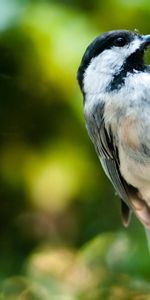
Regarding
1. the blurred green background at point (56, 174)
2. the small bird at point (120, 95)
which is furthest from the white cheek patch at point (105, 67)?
the blurred green background at point (56, 174)

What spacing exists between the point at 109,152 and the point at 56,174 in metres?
0.46

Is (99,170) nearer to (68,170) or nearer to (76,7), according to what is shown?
(68,170)

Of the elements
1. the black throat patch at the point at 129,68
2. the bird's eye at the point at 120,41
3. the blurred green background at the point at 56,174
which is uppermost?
the bird's eye at the point at 120,41

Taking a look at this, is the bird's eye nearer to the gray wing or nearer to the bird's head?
the bird's head

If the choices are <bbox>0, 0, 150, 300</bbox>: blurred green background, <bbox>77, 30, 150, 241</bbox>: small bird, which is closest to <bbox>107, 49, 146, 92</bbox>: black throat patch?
<bbox>77, 30, 150, 241</bbox>: small bird

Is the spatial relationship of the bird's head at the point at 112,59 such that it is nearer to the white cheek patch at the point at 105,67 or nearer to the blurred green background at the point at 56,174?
the white cheek patch at the point at 105,67

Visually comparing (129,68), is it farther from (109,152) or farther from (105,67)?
(109,152)

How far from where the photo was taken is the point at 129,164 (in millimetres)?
1802

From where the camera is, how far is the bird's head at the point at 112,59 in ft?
5.54

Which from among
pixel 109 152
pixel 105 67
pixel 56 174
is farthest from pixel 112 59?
pixel 56 174

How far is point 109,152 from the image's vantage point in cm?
182

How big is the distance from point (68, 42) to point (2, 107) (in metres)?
0.35

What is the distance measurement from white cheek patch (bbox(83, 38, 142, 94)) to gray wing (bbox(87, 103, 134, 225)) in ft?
0.18

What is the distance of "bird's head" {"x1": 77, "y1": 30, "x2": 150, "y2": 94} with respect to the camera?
1.69 metres
